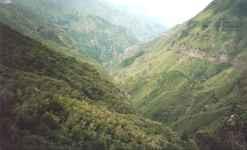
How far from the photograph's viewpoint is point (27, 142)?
632 feet

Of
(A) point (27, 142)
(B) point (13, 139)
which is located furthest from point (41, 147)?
(B) point (13, 139)

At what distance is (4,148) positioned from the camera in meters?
164

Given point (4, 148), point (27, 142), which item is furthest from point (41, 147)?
point (4, 148)

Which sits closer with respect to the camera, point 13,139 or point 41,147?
point 13,139

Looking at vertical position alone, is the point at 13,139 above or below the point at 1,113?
below

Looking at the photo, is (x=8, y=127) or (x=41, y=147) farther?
(x=41, y=147)

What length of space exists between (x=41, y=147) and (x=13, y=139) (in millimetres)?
21412

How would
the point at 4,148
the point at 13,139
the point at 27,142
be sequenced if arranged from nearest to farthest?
the point at 4,148 → the point at 13,139 → the point at 27,142

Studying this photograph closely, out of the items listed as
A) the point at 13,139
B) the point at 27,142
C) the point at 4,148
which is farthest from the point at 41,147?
the point at 4,148

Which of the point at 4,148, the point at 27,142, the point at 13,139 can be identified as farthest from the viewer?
the point at 27,142

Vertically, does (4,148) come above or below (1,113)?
below

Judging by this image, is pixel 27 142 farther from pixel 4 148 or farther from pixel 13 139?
pixel 4 148

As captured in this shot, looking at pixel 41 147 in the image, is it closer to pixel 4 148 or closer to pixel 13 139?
pixel 13 139

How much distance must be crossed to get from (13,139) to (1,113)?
871 inches
